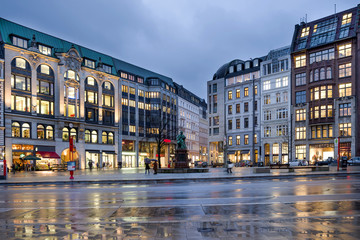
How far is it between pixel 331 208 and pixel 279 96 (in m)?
67.4

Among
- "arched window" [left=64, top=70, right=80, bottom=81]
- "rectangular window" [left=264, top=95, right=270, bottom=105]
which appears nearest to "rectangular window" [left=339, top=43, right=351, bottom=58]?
"rectangular window" [left=264, top=95, right=270, bottom=105]

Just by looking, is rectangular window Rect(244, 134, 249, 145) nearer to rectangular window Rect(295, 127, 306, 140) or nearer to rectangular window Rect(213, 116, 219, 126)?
rectangular window Rect(213, 116, 219, 126)

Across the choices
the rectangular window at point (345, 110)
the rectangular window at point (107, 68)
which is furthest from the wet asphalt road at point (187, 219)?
the rectangular window at point (107, 68)

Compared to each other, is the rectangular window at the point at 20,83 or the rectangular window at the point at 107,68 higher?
the rectangular window at the point at 107,68

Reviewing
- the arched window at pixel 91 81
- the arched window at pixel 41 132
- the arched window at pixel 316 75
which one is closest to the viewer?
the arched window at pixel 41 132

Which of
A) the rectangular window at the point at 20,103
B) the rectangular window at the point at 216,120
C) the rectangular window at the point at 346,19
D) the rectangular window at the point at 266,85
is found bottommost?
the rectangular window at the point at 216,120

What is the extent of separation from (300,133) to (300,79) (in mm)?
11442

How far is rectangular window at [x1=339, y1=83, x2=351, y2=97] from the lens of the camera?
64.7 metres

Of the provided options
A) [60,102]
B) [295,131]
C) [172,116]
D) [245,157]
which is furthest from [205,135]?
[60,102]

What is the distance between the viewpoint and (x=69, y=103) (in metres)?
66.4

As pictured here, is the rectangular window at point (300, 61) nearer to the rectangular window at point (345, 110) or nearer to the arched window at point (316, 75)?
the arched window at point (316, 75)

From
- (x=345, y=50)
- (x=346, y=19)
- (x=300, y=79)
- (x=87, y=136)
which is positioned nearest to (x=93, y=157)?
(x=87, y=136)

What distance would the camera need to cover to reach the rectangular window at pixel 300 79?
71438 millimetres

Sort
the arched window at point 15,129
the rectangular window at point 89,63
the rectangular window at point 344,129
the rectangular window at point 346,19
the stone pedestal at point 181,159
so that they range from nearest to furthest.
Result: the stone pedestal at point 181,159 < the arched window at point 15,129 < the rectangular window at point 344,129 < the rectangular window at point 346,19 < the rectangular window at point 89,63
